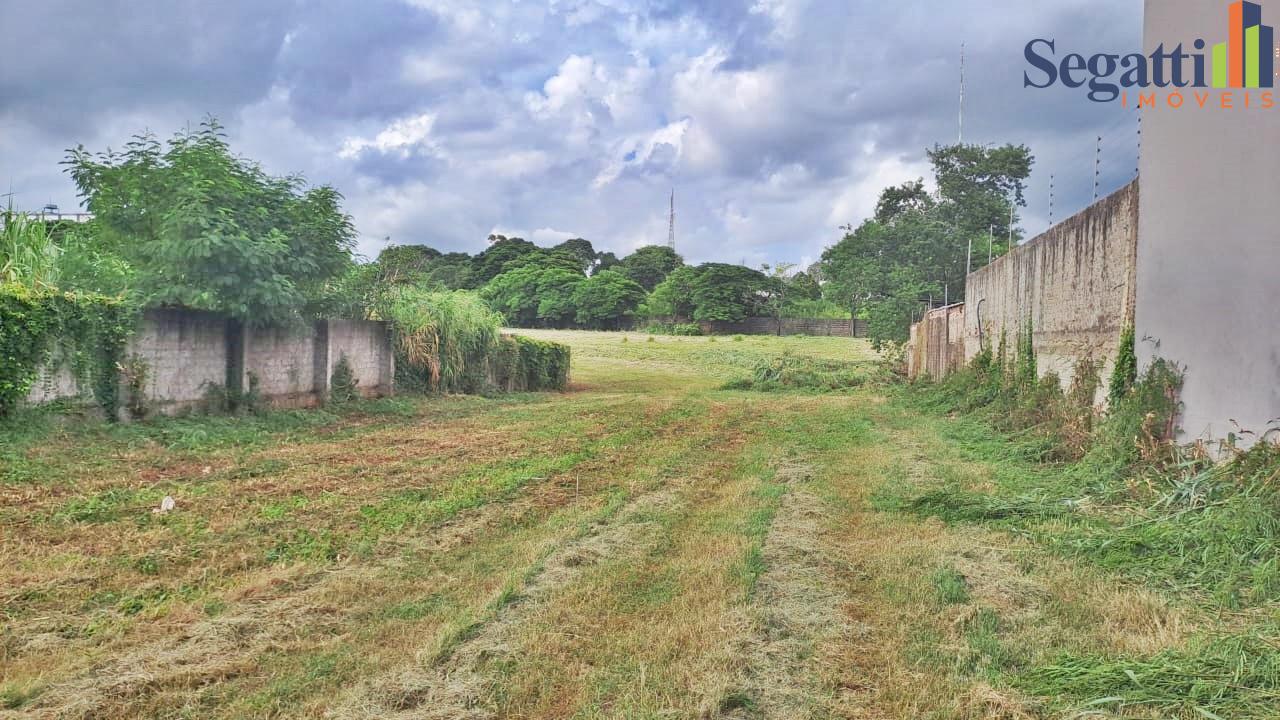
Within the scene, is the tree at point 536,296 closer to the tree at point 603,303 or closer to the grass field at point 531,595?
the tree at point 603,303

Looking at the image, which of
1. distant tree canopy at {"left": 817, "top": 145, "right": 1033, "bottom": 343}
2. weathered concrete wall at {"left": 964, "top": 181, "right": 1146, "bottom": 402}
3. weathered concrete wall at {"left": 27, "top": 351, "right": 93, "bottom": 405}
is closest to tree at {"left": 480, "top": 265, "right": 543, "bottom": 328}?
distant tree canopy at {"left": 817, "top": 145, "right": 1033, "bottom": 343}

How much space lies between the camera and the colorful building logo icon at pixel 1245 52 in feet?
16.6

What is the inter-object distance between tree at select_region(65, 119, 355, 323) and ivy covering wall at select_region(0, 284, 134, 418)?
0.67 m

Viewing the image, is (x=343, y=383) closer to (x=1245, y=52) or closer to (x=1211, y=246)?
(x=1211, y=246)

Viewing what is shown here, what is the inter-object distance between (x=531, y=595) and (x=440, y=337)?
11333mm

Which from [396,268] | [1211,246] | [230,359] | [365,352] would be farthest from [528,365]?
[1211,246]

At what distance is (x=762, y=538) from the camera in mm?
4652

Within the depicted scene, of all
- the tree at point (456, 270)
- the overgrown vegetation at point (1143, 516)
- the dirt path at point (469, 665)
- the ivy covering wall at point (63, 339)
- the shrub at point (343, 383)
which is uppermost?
the tree at point (456, 270)

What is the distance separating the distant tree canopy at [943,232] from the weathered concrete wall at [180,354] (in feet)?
91.6

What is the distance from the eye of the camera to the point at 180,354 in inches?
355

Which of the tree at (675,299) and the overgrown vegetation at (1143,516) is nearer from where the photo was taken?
the overgrown vegetation at (1143,516)

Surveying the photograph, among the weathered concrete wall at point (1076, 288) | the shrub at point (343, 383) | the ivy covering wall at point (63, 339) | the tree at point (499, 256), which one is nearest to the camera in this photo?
the weathered concrete wall at point (1076, 288)

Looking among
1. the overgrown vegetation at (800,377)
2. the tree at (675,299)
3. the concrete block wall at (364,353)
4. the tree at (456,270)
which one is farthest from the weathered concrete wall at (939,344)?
the tree at (456,270)

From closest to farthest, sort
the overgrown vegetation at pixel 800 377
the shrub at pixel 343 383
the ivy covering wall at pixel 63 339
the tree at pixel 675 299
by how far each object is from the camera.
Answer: the ivy covering wall at pixel 63 339, the shrub at pixel 343 383, the overgrown vegetation at pixel 800 377, the tree at pixel 675 299
